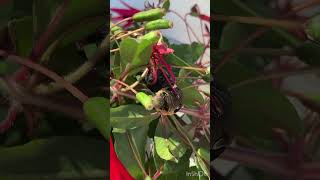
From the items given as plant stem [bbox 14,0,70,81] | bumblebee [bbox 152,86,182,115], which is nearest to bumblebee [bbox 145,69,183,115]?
bumblebee [bbox 152,86,182,115]

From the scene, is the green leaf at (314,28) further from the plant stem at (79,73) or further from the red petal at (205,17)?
the plant stem at (79,73)

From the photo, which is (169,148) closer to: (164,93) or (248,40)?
(164,93)

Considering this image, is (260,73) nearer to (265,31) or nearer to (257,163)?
(265,31)

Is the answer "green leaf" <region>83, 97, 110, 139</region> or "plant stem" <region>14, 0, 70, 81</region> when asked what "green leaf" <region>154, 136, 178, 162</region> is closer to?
"green leaf" <region>83, 97, 110, 139</region>

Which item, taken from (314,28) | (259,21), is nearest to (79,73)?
(259,21)

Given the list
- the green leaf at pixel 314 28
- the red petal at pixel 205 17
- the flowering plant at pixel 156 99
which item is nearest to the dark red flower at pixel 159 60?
the flowering plant at pixel 156 99
